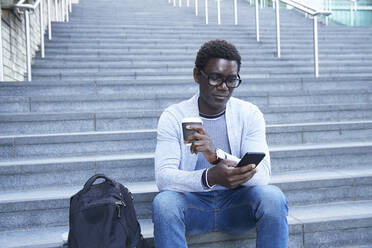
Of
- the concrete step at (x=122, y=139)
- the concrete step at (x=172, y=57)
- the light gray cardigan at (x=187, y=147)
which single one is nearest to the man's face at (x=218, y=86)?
the light gray cardigan at (x=187, y=147)

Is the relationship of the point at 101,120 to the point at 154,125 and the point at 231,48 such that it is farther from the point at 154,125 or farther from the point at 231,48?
the point at 231,48

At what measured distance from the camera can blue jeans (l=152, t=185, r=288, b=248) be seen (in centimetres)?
202

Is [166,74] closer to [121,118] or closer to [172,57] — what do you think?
[172,57]

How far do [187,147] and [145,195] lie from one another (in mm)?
600

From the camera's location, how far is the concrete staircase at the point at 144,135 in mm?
2627

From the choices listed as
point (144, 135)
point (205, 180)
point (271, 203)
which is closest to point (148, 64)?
point (144, 135)

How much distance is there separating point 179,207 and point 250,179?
413 mm

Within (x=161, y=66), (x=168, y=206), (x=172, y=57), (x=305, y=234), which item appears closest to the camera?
(x=168, y=206)

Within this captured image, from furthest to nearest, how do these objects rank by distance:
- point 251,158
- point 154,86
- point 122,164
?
point 154,86
point 122,164
point 251,158

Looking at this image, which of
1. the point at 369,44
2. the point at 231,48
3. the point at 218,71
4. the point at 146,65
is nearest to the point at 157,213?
the point at 218,71

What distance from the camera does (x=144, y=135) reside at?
334 cm

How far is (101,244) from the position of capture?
6.40 ft

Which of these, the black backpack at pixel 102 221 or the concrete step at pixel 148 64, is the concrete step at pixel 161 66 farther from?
the black backpack at pixel 102 221

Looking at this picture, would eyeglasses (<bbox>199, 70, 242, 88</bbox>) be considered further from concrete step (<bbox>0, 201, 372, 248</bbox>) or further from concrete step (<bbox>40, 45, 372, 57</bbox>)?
concrete step (<bbox>40, 45, 372, 57</bbox>)
